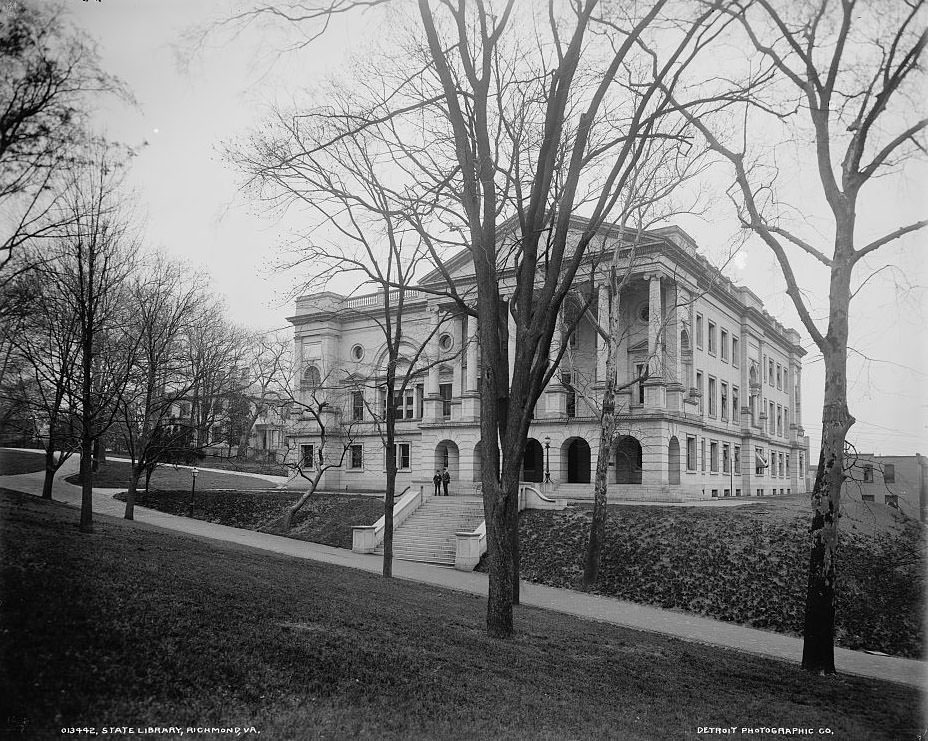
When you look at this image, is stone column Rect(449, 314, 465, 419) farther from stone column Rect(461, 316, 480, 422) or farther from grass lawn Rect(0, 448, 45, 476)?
grass lawn Rect(0, 448, 45, 476)

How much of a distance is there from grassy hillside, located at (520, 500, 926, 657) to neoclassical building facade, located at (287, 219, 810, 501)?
583 cm

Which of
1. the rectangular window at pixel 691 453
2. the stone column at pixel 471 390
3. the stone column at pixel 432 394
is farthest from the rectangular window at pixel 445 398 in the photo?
the rectangular window at pixel 691 453

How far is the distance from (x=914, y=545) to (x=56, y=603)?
2240 centimetres

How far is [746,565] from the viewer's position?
20672 mm

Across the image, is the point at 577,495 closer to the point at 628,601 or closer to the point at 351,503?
the point at 351,503

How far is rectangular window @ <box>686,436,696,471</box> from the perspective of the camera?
40.2 meters

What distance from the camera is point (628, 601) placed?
66.6ft

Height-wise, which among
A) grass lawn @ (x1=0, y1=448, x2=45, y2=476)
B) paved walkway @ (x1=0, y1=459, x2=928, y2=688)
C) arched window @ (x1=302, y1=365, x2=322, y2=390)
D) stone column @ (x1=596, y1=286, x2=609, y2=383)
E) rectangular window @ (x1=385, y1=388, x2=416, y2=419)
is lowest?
paved walkway @ (x1=0, y1=459, x2=928, y2=688)

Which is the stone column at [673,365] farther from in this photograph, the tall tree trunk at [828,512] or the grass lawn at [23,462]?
the grass lawn at [23,462]

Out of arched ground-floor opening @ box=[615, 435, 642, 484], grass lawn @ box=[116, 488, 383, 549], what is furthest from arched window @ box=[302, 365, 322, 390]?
arched ground-floor opening @ box=[615, 435, 642, 484]

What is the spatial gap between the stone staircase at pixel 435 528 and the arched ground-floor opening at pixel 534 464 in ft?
36.2

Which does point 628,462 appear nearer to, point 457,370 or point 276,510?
point 457,370

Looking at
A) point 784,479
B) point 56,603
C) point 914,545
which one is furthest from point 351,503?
point 784,479

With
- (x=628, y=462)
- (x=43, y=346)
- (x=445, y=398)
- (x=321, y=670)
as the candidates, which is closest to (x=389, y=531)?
(x=43, y=346)
